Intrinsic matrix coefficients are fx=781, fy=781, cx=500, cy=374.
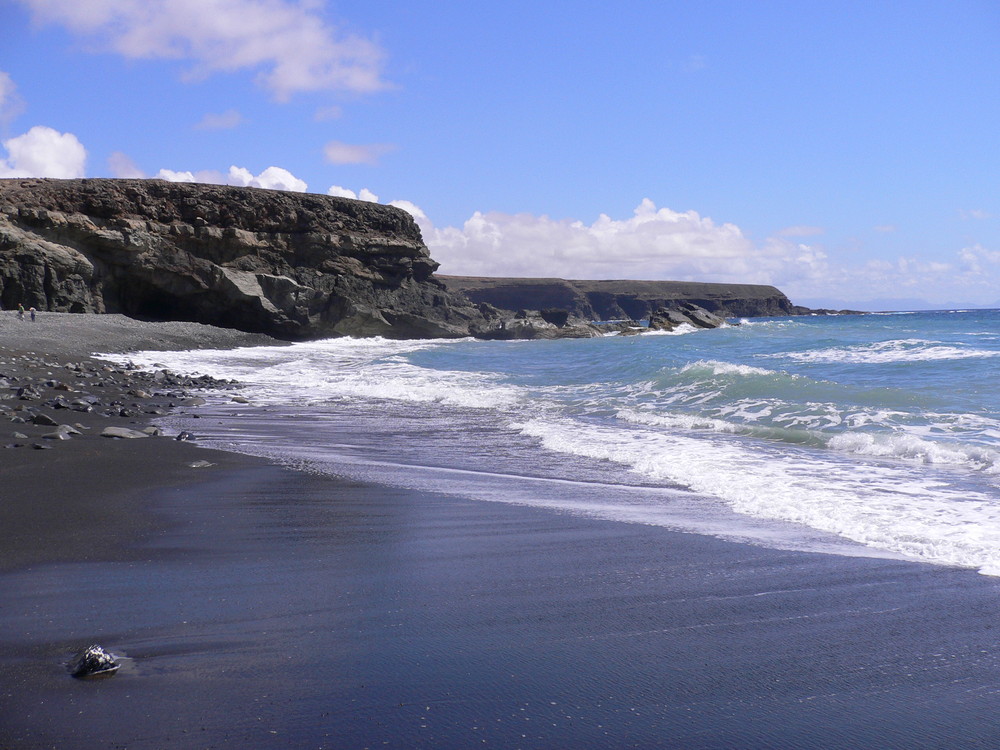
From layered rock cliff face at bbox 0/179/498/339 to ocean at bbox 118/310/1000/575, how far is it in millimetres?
18453

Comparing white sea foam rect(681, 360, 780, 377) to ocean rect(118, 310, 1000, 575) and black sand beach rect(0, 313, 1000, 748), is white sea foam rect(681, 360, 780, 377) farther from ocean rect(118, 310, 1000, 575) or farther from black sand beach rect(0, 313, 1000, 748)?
black sand beach rect(0, 313, 1000, 748)

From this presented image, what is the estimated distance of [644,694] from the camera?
2602mm

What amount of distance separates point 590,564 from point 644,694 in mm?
1475

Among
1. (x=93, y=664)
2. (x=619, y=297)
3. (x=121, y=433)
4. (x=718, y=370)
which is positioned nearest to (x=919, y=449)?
(x=718, y=370)

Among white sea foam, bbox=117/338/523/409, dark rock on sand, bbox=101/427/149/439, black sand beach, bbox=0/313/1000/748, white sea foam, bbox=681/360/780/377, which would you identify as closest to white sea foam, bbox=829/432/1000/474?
black sand beach, bbox=0/313/1000/748

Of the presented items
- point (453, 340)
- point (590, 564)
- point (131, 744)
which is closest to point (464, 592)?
point (590, 564)

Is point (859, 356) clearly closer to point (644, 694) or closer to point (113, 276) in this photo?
point (644, 694)

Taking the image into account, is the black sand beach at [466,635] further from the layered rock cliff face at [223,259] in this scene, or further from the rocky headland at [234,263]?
the rocky headland at [234,263]

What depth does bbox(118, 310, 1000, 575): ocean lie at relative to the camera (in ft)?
16.8

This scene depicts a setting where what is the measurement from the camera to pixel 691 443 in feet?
27.9

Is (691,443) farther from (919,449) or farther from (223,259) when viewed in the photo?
(223,259)

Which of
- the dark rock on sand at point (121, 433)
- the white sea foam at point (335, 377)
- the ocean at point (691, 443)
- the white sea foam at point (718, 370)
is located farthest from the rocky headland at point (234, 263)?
the dark rock on sand at point (121, 433)

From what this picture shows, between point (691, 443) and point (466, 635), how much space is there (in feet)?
19.2

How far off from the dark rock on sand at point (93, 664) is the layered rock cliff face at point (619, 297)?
104705mm
